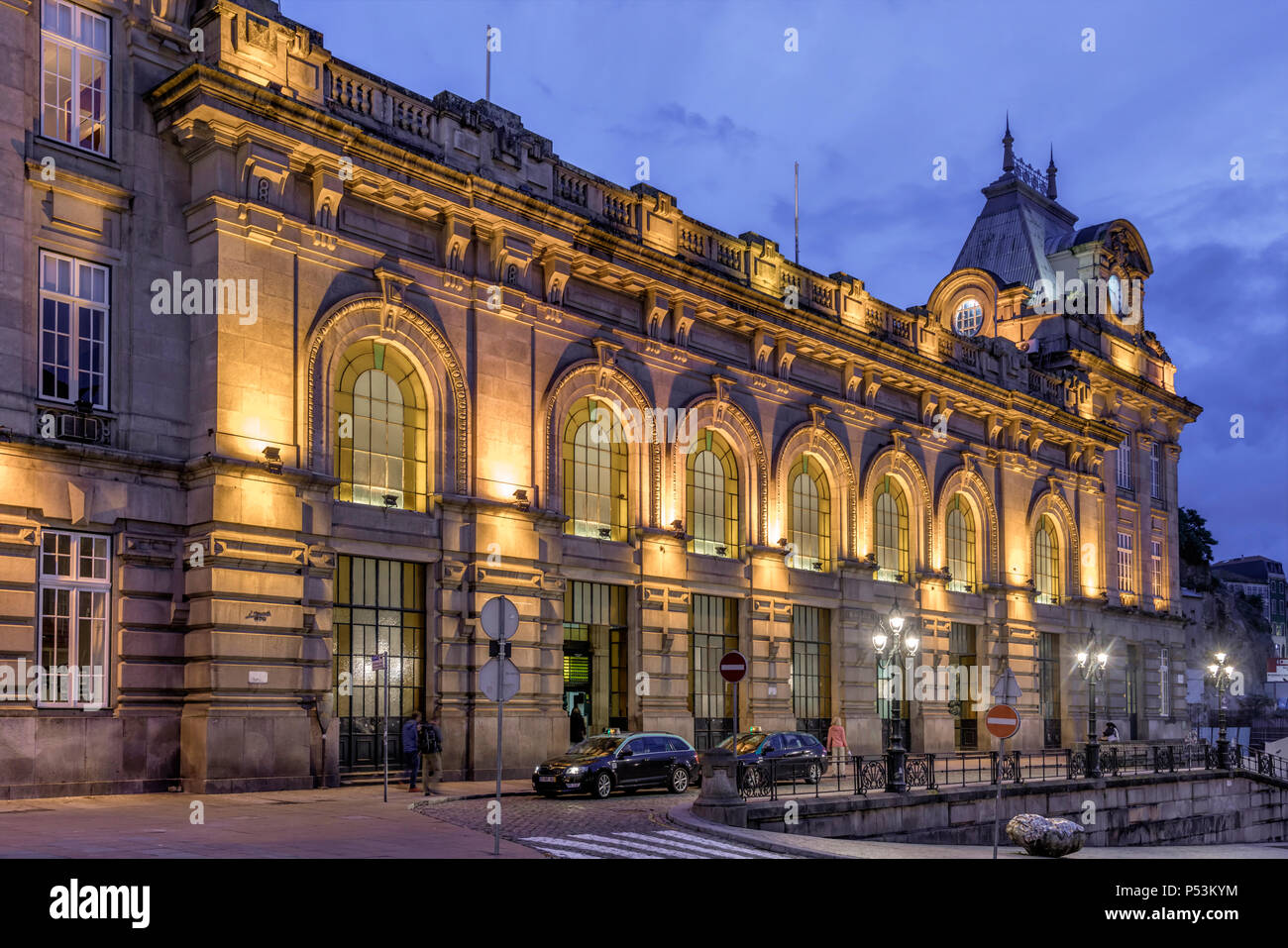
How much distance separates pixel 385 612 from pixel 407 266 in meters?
8.04

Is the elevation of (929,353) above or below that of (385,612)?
above

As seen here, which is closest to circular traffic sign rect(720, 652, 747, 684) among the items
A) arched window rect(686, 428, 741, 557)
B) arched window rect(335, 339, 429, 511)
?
arched window rect(335, 339, 429, 511)

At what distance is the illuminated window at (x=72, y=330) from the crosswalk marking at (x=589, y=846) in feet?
43.1

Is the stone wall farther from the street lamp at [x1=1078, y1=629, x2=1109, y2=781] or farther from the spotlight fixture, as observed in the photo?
the spotlight fixture

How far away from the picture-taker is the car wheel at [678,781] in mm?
31578

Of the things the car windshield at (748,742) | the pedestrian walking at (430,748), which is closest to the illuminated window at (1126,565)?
the car windshield at (748,742)

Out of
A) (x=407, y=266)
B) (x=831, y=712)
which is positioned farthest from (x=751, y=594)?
(x=407, y=266)

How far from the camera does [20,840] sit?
1831cm

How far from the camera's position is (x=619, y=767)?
98.3 ft

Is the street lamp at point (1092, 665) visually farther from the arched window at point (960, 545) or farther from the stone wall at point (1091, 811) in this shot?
the stone wall at point (1091, 811)

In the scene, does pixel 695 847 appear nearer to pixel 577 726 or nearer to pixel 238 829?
pixel 238 829

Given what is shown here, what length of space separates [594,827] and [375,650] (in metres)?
10.1

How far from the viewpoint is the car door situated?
3008cm
